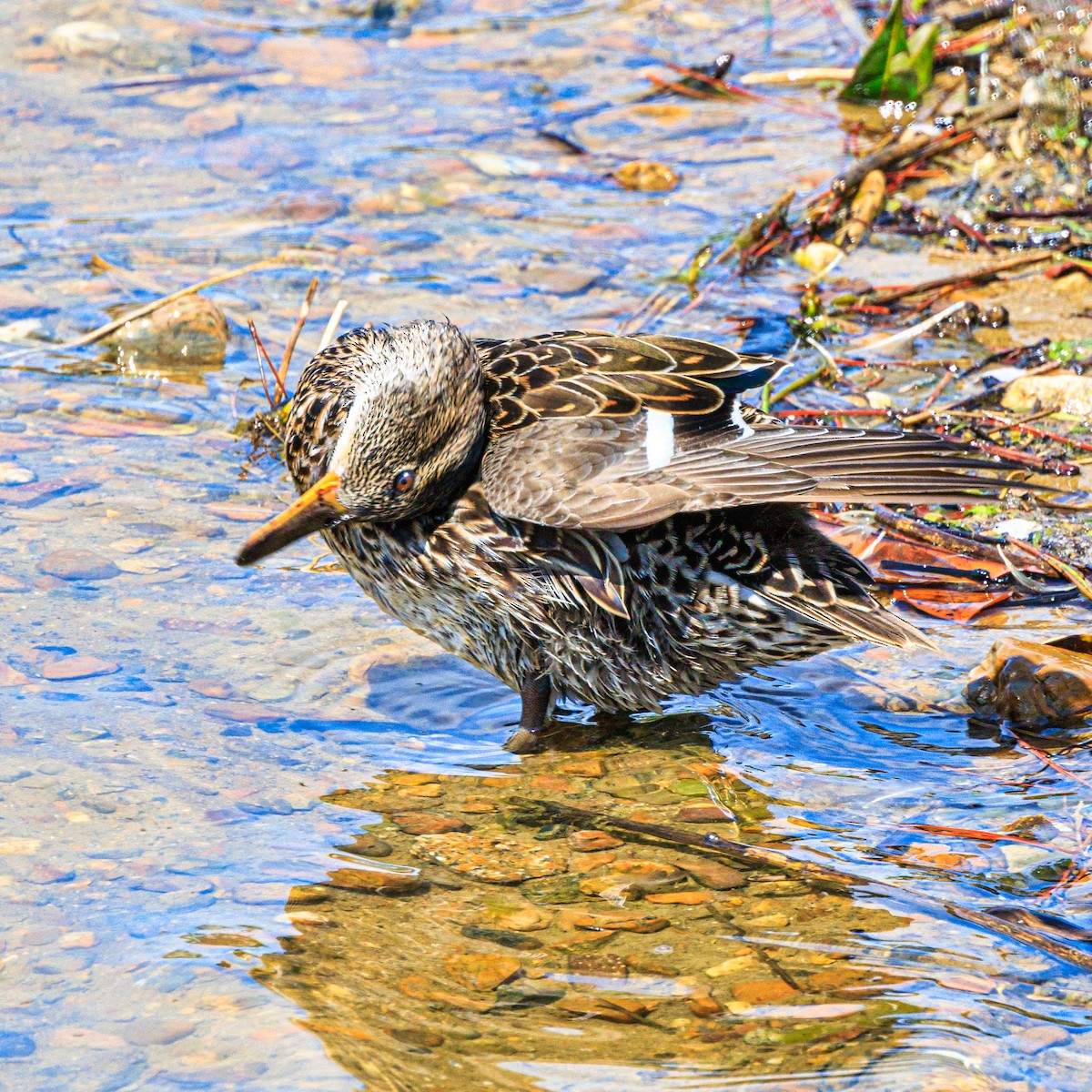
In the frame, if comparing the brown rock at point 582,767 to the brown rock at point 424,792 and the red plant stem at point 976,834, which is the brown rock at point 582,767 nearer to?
the brown rock at point 424,792

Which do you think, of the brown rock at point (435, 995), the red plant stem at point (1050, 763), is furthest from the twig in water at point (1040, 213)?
the brown rock at point (435, 995)

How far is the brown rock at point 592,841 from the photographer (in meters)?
3.75

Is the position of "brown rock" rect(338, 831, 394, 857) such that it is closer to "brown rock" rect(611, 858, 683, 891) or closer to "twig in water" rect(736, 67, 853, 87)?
"brown rock" rect(611, 858, 683, 891)

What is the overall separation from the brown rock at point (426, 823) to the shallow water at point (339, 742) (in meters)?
0.05

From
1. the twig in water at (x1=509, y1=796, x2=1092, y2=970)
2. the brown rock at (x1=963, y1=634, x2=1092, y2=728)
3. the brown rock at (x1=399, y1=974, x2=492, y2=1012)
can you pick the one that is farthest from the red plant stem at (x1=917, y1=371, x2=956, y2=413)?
the brown rock at (x1=399, y1=974, x2=492, y2=1012)

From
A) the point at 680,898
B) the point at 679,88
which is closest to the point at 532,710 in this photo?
the point at 680,898

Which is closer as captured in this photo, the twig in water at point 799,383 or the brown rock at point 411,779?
the brown rock at point 411,779

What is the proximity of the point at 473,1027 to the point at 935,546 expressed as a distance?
2.69 m

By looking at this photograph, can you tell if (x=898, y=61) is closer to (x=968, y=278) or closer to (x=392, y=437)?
(x=968, y=278)

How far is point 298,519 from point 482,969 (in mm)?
1395

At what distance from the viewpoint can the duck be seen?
12.9ft

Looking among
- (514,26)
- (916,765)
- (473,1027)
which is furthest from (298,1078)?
(514,26)

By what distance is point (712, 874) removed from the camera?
11.8 feet

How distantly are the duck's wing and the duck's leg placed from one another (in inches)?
25.4
